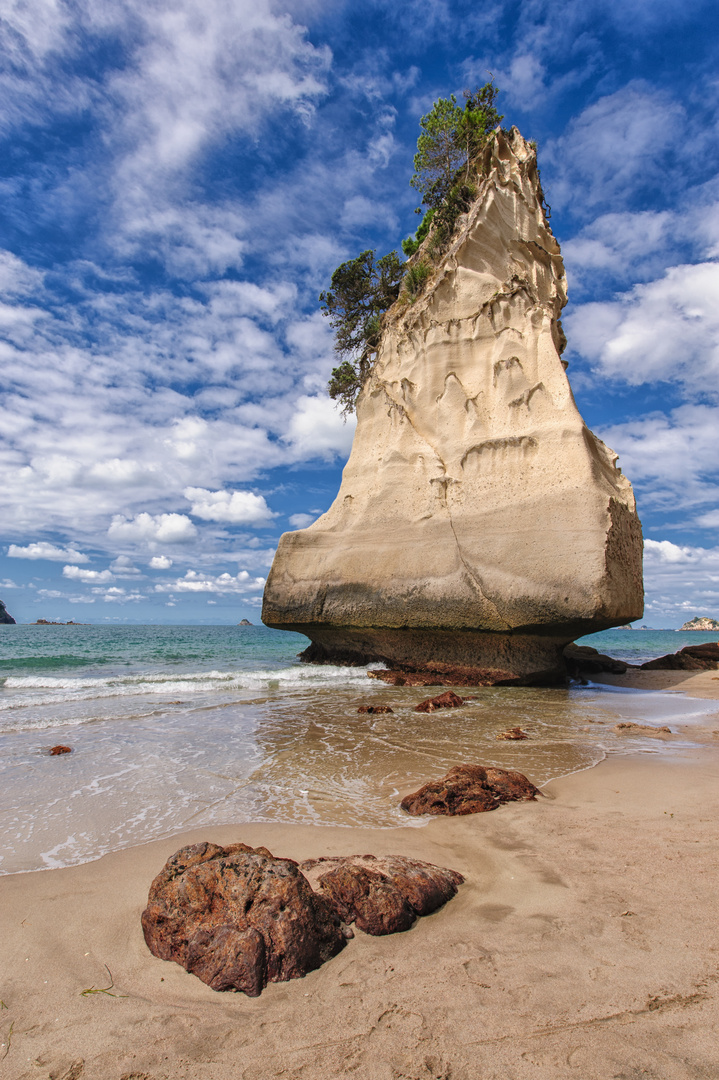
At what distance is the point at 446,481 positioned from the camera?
12.1 m

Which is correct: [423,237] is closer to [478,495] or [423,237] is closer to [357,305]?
[357,305]

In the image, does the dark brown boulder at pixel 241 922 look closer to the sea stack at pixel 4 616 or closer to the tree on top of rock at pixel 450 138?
the tree on top of rock at pixel 450 138

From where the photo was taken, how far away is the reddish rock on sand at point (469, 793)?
3.73 meters

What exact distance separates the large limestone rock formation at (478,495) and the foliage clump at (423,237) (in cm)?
83

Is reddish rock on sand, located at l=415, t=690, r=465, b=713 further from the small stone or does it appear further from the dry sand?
the dry sand

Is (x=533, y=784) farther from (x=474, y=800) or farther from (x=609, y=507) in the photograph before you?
(x=609, y=507)

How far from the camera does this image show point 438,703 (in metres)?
8.36

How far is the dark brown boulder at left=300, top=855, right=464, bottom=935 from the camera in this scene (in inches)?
88.0

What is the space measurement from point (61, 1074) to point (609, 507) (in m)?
9.80

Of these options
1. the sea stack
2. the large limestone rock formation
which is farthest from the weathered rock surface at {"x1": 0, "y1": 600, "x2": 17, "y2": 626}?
the large limestone rock formation

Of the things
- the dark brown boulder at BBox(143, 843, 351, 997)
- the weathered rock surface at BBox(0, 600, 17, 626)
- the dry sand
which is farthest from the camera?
the weathered rock surface at BBox(0, 600, 17, 626)

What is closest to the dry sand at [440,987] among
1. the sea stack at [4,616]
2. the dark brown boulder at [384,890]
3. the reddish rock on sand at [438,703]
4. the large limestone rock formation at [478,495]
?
the dark brown boulder at [384,890]

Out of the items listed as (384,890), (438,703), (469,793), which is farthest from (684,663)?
(384,890)

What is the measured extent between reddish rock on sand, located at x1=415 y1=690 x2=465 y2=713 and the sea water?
28cm
